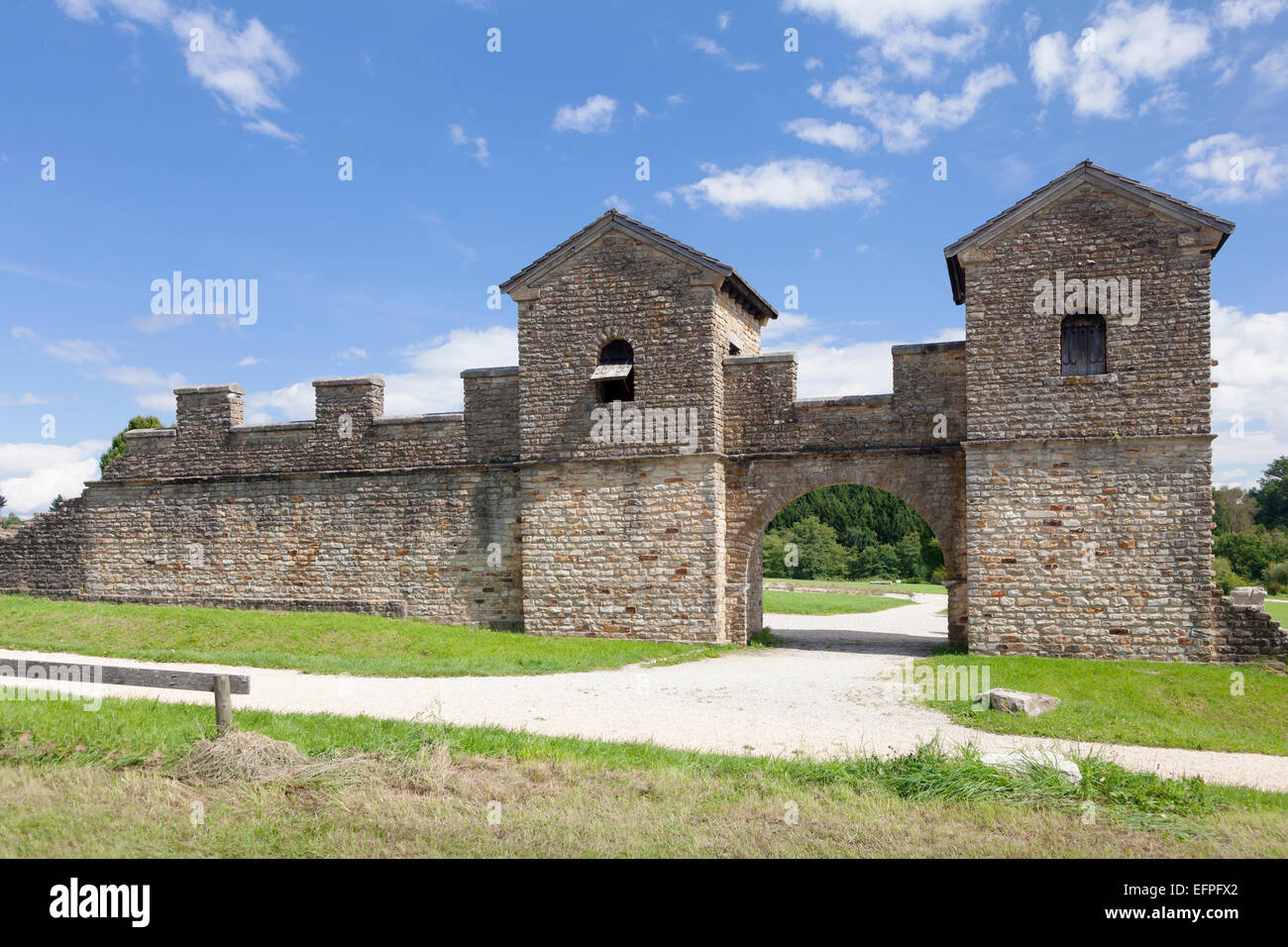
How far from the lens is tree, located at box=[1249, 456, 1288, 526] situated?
4959cm

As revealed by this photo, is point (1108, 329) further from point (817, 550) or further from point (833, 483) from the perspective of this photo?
point (817, 550)

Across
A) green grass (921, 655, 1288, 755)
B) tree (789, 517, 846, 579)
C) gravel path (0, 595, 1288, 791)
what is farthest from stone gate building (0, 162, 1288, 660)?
tree (789, 517, 846, 579)

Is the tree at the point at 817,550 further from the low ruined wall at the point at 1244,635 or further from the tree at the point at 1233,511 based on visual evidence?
the low ruined wall at the point at 1244,635

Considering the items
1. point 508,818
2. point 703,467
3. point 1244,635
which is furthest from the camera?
point 703,467

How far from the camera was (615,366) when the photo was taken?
17.1 metres

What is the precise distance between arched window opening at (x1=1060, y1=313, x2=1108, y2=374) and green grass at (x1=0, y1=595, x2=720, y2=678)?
8038 millimetres

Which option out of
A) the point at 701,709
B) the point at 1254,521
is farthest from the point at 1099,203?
the point at 1254,521

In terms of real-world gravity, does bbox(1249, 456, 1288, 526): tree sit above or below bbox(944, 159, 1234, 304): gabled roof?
below

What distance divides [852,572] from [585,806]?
40.7m

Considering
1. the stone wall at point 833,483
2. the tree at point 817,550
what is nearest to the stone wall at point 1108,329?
the stone wall at point 833,483

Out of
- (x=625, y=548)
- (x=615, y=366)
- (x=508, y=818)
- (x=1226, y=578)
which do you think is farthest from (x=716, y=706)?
(x=1226, y=578)

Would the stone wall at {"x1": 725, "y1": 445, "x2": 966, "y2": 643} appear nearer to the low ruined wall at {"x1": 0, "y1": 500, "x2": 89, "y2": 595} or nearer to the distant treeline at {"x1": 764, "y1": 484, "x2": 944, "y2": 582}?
the low ruined wall at {"x1": 0, "y1": 500, "x2": 89, "y2": 595}

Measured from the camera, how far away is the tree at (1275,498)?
1953 inches
